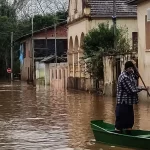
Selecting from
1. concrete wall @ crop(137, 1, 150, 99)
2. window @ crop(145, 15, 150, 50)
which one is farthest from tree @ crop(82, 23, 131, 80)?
window @ crop(145, 15, 150, 50)

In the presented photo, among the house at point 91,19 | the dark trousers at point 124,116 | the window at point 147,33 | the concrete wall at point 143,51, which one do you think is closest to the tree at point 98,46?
the house at point 91,19

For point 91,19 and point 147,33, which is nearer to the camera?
point 147,33

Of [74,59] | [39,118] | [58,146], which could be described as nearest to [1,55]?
[74,59]

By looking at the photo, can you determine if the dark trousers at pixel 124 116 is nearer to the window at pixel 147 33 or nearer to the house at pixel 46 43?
the window at pixel 147 33

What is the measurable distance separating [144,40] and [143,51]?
1.98 ft

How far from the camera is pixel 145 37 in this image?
26.2 meters

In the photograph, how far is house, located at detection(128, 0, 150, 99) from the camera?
25969mm

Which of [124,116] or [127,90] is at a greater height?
[127,90]

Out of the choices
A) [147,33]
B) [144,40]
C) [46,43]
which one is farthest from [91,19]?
[46,43]

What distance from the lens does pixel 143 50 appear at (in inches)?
1049

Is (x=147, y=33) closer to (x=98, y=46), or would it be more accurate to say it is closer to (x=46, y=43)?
(x=98, y=46)

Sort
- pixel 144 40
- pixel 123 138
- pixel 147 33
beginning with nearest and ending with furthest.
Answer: pixel 123 138, pixel 147 33, pixel 144 40

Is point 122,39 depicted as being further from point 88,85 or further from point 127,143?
point 127,143

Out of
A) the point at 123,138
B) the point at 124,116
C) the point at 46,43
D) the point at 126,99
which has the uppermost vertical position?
the point at 46,43
